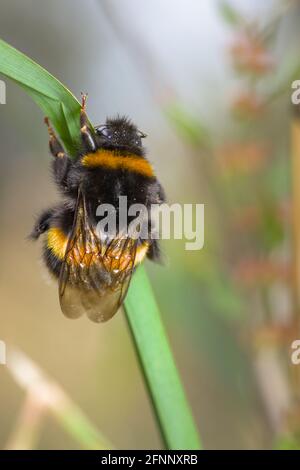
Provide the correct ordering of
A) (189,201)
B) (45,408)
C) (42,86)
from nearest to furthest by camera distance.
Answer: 1. (42,86)
2. (45,408)
3. (189,201)

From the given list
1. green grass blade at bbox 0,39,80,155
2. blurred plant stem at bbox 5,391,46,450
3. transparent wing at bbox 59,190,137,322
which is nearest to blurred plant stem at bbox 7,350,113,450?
blurred plant stem at bbox 5,391,46,450

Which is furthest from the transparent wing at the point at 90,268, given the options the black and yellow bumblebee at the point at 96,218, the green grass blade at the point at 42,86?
the green grass blade at the point at 42,86

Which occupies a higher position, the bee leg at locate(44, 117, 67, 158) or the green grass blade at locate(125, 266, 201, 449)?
the bee leg at locate(44, 117, 67, 158)

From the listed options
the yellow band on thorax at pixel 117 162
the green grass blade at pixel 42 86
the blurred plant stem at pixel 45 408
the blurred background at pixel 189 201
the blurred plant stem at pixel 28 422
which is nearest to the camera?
the green grass blade at pixel 42 86

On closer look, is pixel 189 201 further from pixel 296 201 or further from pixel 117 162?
pixel 117 162

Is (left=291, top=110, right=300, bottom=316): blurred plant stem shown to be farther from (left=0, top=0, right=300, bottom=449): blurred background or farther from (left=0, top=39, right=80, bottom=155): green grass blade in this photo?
(left=0, top=39, right=80, bottom=155): green grass blade

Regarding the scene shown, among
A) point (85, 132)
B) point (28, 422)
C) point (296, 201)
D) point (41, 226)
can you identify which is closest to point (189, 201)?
point (296, 201)

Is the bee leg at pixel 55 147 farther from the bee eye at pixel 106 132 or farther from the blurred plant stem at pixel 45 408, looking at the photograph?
the blurred plant stem at pixel 45 408
